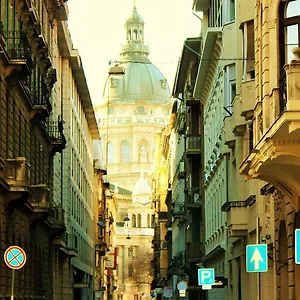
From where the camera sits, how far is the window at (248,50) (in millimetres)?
27859

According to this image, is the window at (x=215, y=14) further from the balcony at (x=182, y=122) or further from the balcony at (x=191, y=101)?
the balcony at (x=182, y=122)

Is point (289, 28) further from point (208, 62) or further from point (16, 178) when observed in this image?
point (208, 62)

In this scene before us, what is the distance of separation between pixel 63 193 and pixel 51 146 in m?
10.4

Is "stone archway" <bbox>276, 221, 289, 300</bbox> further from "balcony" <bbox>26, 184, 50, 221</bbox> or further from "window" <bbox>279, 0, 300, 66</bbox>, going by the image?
"balcony" <bbox>26, 184, 50, 221</bbox>

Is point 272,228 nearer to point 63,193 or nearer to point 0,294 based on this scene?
point 0,294

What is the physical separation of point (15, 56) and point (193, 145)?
29262 mm

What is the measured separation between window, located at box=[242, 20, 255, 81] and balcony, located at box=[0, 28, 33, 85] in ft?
17.8

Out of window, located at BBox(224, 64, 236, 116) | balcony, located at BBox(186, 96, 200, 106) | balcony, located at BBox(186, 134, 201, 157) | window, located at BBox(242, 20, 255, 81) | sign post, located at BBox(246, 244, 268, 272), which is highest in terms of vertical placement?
balcony, located at BBox(186, 96, 200, 106)

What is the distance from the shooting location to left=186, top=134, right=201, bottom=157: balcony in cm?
5769

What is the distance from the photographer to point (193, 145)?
58094 mm

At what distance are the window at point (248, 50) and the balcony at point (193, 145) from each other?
94.5 feet

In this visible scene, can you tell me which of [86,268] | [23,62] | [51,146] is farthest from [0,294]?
[86,268]

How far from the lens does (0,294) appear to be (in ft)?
94.5

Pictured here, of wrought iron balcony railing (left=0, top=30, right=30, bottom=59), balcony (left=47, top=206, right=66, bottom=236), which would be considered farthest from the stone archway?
balcony (left=47, top=206, right=66, bottom=236)
